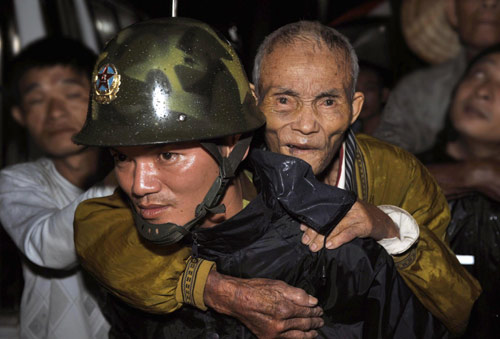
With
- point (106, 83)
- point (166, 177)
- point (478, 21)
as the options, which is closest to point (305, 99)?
point (166, 177)

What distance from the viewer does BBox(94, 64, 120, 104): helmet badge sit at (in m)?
1.74

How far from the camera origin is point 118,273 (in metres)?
1.92

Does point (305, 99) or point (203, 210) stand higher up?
point (305, 99)

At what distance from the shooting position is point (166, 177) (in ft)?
5.77

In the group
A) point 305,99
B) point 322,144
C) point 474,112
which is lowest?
point 474,112

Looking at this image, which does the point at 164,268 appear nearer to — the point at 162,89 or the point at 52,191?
the point at 162,89

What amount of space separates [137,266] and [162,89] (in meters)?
0.68

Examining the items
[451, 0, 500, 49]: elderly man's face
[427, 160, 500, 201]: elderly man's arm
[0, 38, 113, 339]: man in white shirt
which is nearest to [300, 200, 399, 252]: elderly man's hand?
[0, 38, 113, 339]: man in white shirt

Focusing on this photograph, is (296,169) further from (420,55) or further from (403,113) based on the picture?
(420,55)

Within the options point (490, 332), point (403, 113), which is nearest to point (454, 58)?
point (403, 113)

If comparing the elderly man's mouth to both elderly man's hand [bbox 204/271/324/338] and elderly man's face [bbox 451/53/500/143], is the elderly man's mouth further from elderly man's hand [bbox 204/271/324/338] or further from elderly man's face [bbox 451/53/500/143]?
elderly man's hand [bbox 204/271/324/338]

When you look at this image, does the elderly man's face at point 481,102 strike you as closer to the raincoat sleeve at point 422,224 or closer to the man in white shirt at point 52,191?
the raincoat sleeve at point 422,224

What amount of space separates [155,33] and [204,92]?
27cm

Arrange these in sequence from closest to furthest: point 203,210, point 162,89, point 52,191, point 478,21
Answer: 1. point 162,89
2. point 203,210
3. point 52,191
4. point 478,21
